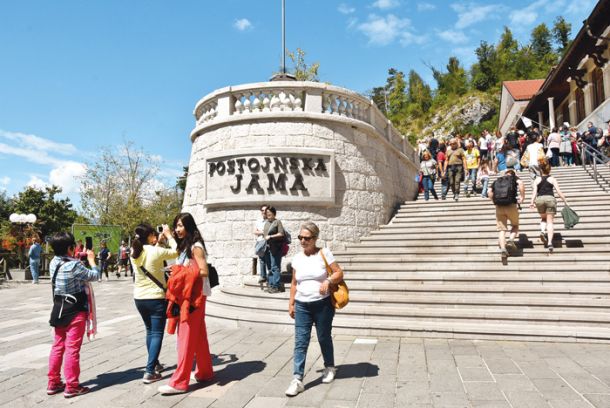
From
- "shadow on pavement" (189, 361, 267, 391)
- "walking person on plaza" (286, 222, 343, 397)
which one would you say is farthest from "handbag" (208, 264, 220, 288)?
"shadow on pavement" (189, 361, 267, 391)

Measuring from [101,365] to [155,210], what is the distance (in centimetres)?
3836

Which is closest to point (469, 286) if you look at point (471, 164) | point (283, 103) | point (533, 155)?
Result: point (283, 103)

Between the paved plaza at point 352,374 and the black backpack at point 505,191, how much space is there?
304 centimetres

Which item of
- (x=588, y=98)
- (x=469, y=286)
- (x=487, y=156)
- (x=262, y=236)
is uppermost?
(x=588, y=98)

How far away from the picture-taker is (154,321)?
4570mm

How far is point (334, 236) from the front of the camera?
1016cm

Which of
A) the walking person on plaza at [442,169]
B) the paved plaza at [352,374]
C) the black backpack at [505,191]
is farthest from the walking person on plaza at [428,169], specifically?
the paved plaza at [352,374]

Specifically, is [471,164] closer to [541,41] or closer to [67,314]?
[67,314]

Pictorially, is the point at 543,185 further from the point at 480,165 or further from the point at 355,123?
the point at 480,165

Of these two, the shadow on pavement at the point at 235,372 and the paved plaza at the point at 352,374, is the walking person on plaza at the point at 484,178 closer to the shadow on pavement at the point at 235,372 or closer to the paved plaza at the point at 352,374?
the paved plaza at the point at 352,374

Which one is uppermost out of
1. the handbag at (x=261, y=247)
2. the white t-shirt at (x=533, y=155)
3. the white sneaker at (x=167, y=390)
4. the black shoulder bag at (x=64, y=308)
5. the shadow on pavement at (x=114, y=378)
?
the white t-shirt at (x=533, y=155)

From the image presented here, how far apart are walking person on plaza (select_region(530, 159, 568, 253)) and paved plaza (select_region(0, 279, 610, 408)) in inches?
124

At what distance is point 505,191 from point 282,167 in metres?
4.74

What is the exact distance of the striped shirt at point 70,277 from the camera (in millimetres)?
4316
